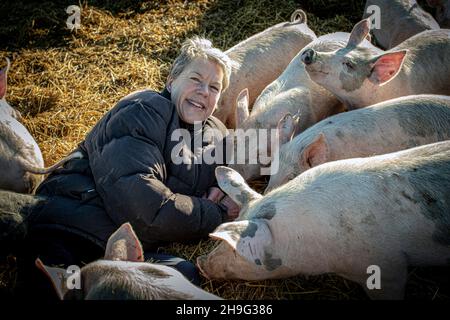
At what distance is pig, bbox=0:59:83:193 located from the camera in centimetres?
312

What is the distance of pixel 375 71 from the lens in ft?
11.2

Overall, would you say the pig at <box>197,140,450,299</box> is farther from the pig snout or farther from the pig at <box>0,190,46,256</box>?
the pig at <box>0,190,46,256</box>

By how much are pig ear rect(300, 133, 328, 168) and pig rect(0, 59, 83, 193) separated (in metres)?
1.45

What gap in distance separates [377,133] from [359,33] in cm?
102

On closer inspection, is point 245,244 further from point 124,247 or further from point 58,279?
point 58,279

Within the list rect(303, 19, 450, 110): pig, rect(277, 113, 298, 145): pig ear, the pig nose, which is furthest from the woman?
rect(303, 19, 450, 110): pig

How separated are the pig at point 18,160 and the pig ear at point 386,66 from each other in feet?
6.97

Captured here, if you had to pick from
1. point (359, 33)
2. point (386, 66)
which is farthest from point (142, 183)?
point (359, 33)

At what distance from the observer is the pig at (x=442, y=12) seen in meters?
5.01

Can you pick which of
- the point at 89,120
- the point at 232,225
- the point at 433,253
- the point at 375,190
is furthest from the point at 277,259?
the point at 89,120

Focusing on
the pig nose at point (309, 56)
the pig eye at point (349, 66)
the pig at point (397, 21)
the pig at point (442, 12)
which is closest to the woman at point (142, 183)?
the pig nose at point (309, 56)

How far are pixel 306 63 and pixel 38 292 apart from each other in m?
2.36

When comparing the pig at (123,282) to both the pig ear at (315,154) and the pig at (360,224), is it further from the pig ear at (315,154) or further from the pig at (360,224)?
the pig ear at (315,154)

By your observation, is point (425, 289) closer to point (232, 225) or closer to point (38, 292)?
point (232, 225)
